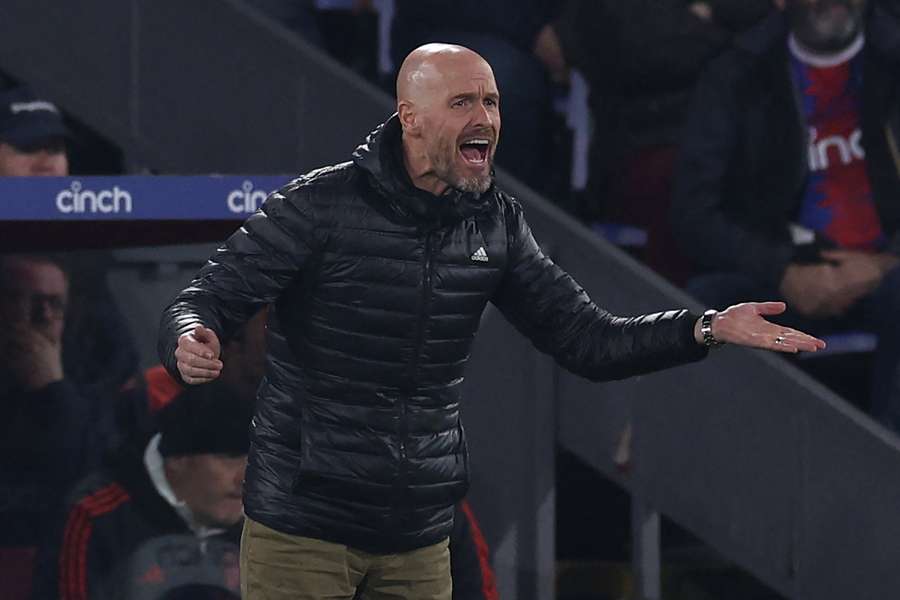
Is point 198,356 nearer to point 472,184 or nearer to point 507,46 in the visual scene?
point 472,184

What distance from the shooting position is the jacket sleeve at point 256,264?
4402 mm

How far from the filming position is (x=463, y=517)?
6.33 metres

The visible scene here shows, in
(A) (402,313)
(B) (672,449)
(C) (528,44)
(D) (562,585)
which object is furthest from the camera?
(C) (528,44)

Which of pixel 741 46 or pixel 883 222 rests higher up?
pixel 741 46

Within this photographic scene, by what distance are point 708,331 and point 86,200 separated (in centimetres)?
218

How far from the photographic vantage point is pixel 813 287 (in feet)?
23.5

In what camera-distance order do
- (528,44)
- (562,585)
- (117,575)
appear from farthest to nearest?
1. (528,44)
2. (562,585)
3. (117,575)

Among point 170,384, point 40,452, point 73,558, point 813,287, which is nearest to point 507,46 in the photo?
point 813,287

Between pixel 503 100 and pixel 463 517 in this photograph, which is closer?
pixel 463 517

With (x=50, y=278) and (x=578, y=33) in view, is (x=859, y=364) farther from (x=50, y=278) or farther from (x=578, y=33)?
(x=50, y=278)

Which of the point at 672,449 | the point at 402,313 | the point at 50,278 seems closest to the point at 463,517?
the point at 672,449

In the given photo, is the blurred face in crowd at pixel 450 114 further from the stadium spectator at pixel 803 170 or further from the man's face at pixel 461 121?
the stadium spectator at pixel 803 170

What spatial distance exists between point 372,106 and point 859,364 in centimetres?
201

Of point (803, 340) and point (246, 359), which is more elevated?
point (246, 359)
